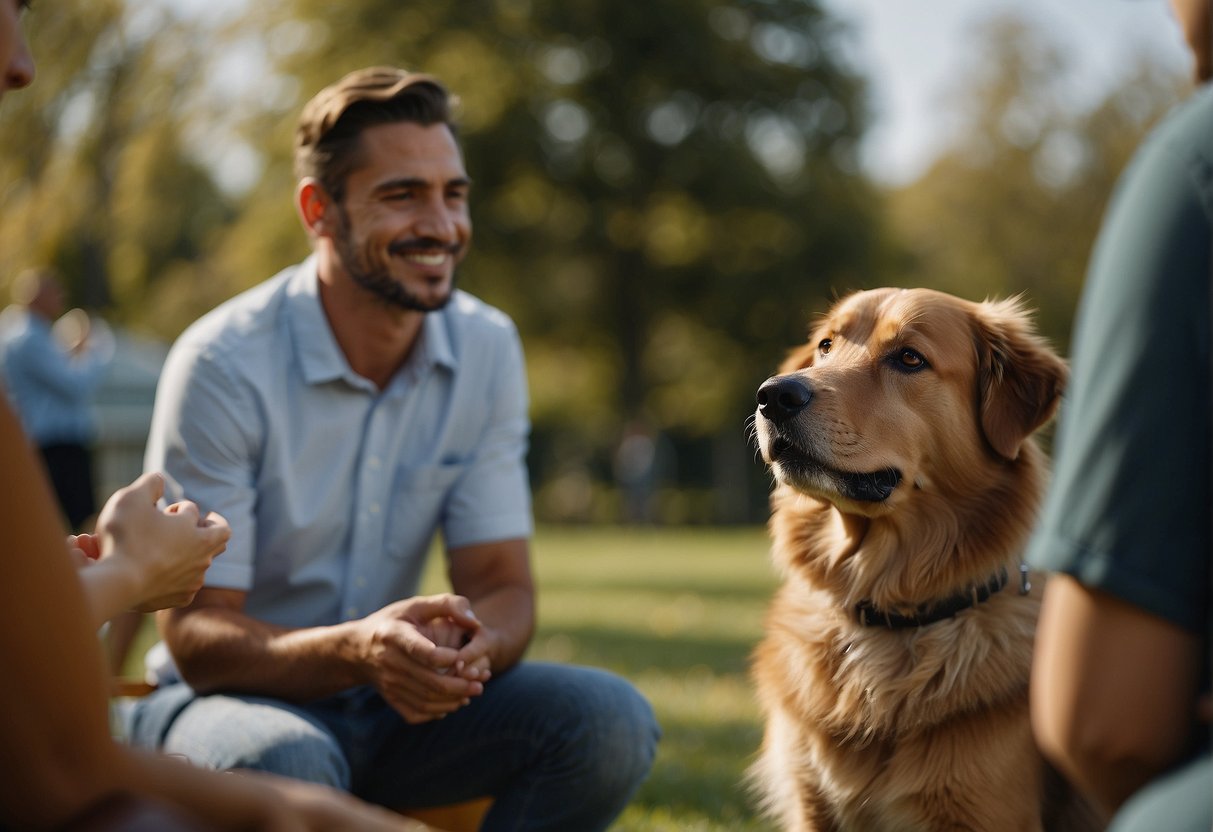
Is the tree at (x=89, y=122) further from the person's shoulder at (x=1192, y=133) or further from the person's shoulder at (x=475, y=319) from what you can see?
the person's shoulder at (x=1192, y=133)

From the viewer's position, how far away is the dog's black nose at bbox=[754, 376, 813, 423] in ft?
10.1

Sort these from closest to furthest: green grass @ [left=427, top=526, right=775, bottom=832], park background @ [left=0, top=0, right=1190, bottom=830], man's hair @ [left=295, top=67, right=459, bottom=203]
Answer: man's hair @ [left=295, top=67, right=459, bottom=203] → green grass @ [left=427, top=526, right=775, bottom=832] → park background @ [left=0, top=0, right=1190, bottom=830]

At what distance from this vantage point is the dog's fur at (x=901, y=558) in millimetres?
2779

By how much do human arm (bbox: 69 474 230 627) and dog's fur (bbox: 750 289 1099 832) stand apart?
1.70m

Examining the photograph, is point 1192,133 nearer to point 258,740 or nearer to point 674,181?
point 258,740

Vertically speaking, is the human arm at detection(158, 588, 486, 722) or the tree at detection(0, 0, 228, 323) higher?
the tree at detection(0, 0, 228, 323)

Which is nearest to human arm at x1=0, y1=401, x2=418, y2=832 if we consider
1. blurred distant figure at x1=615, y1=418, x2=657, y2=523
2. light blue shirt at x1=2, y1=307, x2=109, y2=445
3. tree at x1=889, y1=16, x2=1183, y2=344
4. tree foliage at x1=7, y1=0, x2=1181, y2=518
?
light blue shirt at x1=2, y1=307, x2=109, y2=445

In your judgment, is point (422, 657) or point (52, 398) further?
point (52, 398)

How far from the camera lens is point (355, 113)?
351cm

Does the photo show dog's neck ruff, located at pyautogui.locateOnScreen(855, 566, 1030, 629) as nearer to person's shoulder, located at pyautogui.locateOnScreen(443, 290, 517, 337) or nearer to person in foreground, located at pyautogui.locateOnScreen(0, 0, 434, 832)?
person's shoulder, located at pyautogui.locateOnScreen(443, 290, 517, 337)

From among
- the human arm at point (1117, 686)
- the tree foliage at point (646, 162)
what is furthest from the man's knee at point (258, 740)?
the tree foliage at point (646, 162)

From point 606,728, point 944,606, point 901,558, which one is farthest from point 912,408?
point 606,728

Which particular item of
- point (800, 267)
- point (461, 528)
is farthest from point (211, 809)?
point (800, 267)

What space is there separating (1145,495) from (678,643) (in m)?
7.29
